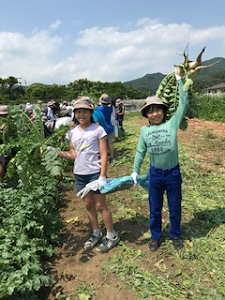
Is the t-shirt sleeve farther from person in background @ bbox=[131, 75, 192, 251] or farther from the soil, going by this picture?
the soil

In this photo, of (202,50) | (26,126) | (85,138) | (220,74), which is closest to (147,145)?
(85,138)

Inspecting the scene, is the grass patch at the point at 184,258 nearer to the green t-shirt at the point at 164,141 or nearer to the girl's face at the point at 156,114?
the green t-shirt at the point at 164,141

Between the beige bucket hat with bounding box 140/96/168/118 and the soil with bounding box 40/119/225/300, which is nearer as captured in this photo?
the soil with bounding box 40/119/225/300

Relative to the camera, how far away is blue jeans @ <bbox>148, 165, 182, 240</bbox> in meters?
2.87

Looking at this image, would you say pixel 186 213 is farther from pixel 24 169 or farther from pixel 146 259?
pixel 24 169

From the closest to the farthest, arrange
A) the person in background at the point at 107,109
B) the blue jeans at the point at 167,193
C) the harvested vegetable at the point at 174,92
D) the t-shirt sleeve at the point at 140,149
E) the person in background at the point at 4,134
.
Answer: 1. the harvested vegetable at the point at 174,92
2. the blue jeans at the point at 167,193
3. the t-shirt sleeve at the point at 140,149
4. the person in background at the point at 4,134
5. the person in background at the point at 107,109

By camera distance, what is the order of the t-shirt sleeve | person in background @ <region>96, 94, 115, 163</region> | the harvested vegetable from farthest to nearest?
person in background @ <region>96, 94, 115, 163</region>
the t-shirt sleeve
the harvested vegetable

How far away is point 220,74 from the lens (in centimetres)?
13625

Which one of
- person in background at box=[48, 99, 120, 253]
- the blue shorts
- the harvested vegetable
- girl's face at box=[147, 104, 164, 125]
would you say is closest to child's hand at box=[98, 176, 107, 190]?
person in background at box=[48, 99, 120, 253]

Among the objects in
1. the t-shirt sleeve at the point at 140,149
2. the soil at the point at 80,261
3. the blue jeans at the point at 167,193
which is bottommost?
the soil at the point at 80,261

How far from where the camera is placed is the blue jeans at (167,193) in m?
2.87

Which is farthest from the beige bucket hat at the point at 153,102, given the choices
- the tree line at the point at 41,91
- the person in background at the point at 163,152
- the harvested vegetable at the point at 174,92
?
the tree line at the point at 41,91

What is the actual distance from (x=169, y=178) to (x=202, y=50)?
1.28 m

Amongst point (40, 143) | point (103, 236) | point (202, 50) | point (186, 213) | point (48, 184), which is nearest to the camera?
point (202, 50)
